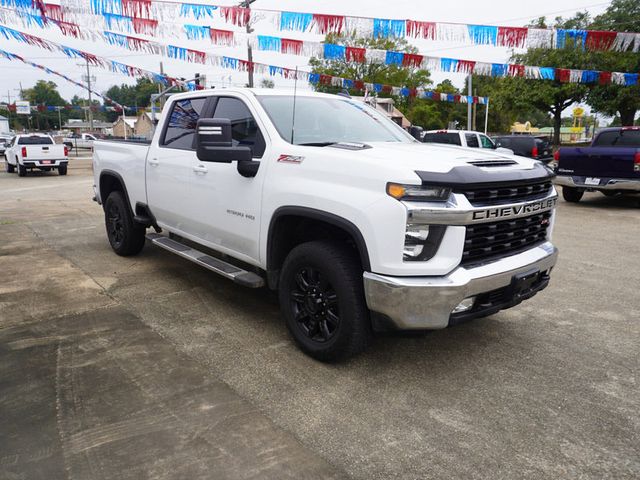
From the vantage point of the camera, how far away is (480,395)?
320 centimetres

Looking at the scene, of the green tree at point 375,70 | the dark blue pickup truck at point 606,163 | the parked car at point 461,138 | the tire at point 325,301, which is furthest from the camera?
the green tree at point 375,70

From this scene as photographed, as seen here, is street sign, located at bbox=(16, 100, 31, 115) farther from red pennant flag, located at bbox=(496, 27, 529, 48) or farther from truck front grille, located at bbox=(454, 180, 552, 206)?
truck front grille, located at bbox=(454, 180, 552, 206)

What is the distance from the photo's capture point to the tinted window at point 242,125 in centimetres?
403

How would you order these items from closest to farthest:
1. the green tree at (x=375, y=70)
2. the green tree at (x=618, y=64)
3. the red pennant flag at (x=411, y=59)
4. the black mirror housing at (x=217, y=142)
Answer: the black mirror housing at (x=217, y=142)
the red pennant flag at (x=411, y=59)
the green tree at (x=618, y=64)
the green tree at (x=375, y=70)

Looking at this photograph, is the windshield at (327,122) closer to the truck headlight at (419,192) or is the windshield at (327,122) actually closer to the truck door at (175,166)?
the truck door at (175,166)

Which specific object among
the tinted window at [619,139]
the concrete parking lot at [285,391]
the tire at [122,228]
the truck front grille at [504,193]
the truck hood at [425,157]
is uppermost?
the tinted window at [619,139]

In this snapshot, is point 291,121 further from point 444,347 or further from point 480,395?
point 480,395

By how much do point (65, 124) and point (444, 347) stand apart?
139 meters

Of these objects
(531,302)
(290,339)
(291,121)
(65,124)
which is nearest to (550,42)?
(531,302)

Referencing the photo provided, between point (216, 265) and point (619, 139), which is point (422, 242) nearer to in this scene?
point (216, 265)

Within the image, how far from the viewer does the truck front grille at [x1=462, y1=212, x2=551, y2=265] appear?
10.3 ft

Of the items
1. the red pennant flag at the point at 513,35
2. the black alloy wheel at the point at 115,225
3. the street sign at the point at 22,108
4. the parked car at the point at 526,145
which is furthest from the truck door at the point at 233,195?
the street sign at the point at 22,108

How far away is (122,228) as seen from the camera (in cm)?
641

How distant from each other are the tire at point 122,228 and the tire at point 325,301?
3270mm
